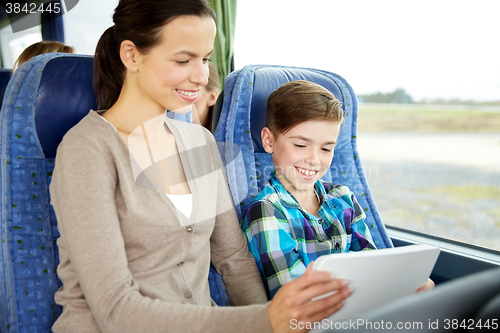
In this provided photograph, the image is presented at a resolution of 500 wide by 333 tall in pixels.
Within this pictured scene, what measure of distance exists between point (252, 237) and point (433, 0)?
1.29m

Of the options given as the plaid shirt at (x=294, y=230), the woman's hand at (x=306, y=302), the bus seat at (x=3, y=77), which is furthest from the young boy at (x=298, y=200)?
the bus seat at (x=3, y=77)

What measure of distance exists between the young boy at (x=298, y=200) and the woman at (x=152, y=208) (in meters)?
0.08

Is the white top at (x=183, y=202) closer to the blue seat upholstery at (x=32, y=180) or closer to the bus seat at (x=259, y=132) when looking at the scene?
the bus seat at (x=259, y=132)

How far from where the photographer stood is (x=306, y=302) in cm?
71

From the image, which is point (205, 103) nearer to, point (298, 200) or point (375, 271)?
point (298, 200)

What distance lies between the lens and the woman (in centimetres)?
76

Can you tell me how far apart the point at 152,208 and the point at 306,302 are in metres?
0.43

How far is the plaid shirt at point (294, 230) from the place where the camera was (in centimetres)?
109

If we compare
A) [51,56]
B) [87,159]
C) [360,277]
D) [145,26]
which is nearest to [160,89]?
[145,26]

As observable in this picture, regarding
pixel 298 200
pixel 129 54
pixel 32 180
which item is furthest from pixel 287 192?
pixel 32 180

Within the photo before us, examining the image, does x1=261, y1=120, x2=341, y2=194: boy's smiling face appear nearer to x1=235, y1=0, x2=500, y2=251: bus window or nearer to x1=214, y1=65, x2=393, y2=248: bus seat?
x1=214, y1=65, x2=393, y2=248: bus seat

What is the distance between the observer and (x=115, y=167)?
87 cm

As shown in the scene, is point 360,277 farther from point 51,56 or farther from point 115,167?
point 51,56

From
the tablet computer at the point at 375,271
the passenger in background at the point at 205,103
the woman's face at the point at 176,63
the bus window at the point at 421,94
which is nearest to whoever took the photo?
the tablet computer at the point at 375,271
